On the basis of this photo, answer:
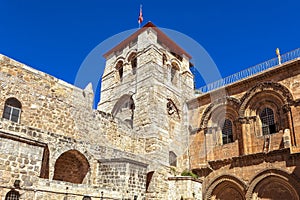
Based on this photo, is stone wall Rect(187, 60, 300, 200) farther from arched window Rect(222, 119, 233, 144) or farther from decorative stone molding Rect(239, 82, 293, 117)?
arched window Rect(222, 119, 233, 144)

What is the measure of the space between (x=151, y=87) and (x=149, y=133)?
265cm

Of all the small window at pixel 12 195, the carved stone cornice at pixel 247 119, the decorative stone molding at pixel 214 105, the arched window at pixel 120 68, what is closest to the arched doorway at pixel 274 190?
the carved stone cornice at pixel 247 119

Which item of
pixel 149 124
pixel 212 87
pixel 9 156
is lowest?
pixel 9 156

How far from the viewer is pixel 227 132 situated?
1534 centimetres

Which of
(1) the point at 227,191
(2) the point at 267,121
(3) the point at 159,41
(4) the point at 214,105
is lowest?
(1) the point at 227,191

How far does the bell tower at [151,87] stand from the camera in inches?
585

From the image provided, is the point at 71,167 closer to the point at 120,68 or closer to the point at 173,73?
the point at 120,68

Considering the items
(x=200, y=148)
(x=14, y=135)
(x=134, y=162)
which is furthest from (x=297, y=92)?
(x=14, y=135)

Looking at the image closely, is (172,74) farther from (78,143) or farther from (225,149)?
(78,143)

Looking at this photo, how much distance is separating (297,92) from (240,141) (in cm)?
A: 355

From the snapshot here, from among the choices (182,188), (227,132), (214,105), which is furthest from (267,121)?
(182,188)

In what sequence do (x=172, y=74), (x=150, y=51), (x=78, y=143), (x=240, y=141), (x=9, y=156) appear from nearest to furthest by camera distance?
(x=9, y=156) < (x=78, y=143) < (x=240, y=141) < (x=150, y=51) < (x=172, y=74)

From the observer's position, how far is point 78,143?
10.1 meters

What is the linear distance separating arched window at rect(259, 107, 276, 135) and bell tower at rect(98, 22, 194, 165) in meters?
4.63
